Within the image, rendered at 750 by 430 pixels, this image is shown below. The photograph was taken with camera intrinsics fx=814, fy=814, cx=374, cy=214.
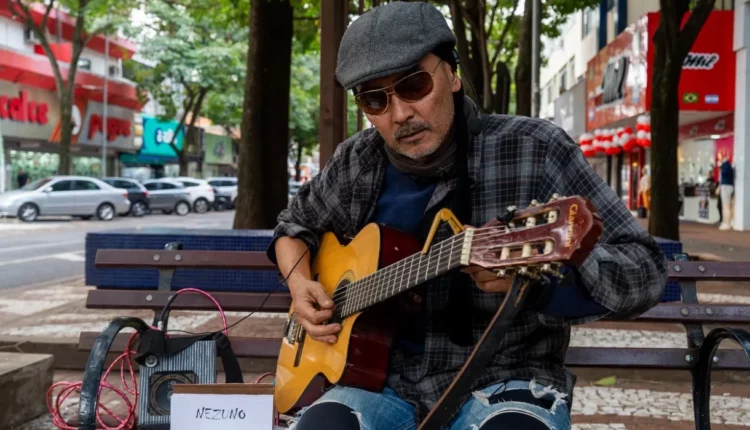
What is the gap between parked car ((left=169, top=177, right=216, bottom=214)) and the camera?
34.3 m

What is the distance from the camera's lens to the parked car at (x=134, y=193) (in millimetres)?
29906

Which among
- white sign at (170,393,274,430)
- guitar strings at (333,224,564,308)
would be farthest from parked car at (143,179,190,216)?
guitar strings at (333,224,564,308)

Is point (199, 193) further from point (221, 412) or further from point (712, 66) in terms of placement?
point (221, 412)

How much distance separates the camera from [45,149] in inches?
1350

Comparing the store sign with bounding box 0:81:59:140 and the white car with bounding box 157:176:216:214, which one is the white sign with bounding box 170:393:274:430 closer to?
the store sign with bounding box 0:81:59:140

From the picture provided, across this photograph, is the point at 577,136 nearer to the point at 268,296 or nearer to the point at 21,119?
the point at 21,119

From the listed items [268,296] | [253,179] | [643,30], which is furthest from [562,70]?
[268,296]

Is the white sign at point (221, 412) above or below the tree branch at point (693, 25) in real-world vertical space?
below

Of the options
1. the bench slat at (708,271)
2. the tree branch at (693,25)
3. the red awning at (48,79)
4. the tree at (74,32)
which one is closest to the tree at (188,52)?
the tree at (74,32)

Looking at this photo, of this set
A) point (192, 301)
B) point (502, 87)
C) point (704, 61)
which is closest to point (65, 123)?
point (502, 87)

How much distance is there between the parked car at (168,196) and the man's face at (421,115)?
3070 centimetres

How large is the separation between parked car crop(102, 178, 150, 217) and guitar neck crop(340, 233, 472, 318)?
28675mm

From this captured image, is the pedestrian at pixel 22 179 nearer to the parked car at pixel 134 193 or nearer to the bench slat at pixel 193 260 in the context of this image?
the parked car at pixel 134 193

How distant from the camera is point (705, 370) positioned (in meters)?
2.92
